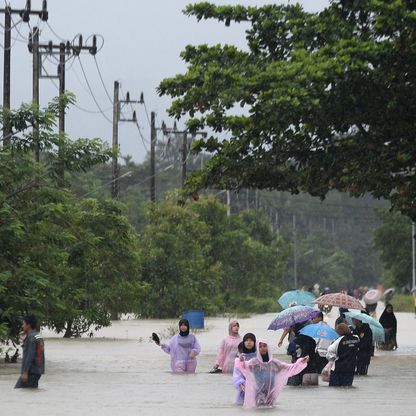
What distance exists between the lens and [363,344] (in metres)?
29.7

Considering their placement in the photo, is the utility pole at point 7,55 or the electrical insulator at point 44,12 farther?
the electrical insulator at point 44,12

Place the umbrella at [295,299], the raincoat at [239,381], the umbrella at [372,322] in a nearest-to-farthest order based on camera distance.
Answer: the raincoat at [239,381]
the umbrella at [372,322]
the umbrella at [295,299]

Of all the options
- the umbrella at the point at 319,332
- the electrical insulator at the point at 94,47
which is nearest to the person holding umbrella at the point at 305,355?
the umbrella at the point at 319,332

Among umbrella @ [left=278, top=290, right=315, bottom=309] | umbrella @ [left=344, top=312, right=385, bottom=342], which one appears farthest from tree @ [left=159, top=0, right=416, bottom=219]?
umbrella @ [left=278, top=290, right=315, bottom=309]

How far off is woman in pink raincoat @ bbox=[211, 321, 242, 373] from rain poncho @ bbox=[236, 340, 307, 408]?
728cm

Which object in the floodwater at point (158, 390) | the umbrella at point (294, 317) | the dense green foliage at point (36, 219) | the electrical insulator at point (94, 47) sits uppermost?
the electrical insulator at point (94, 47)

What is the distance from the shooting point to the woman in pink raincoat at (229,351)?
30172 mm

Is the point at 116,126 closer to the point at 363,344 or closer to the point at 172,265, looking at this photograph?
the point at 172,265

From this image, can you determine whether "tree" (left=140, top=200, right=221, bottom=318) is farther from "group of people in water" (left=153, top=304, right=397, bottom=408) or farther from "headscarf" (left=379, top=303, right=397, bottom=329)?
"group of people in water" (left=153, top=304, right=397, bottom=408)

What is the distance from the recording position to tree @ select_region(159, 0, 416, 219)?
91.0 ft

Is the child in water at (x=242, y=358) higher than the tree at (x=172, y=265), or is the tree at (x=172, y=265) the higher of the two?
the tree at (x=172, y=265)

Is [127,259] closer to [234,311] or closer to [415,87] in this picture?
[415,87]

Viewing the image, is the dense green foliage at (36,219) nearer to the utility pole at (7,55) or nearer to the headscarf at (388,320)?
the utility pole at (7,55)

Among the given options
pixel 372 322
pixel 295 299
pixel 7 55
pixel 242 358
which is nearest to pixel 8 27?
pixel 7 55
